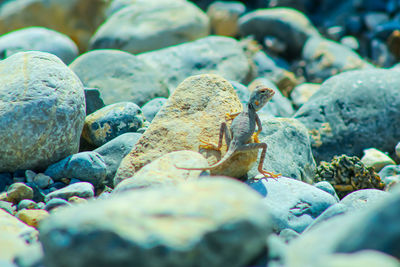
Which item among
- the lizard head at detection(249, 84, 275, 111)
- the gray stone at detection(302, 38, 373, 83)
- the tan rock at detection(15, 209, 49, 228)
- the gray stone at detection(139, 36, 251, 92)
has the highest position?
the lizard head at detection(249, 84, 275, 111)

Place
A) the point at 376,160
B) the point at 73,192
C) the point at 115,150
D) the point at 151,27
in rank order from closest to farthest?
the point at 73,192 < the point at 115,150 < the point at 376,160 < the point at 151,27

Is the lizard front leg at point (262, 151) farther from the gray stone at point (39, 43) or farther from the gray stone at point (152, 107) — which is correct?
the gray stone at point (39, 43)

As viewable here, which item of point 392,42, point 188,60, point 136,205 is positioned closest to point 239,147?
point 136,205

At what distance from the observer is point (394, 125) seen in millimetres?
7219

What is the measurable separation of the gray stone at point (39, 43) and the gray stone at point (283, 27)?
5.09 meters

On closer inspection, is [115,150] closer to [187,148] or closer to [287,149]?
[187,148]

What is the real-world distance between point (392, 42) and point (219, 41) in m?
5.02

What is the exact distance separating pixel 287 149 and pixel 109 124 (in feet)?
7.96

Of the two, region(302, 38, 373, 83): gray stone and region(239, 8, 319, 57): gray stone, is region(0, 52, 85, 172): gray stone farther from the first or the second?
region(239, 8, 319, 57): gray stone

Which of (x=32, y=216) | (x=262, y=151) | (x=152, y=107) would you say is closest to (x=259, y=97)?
(x=262, y=151)

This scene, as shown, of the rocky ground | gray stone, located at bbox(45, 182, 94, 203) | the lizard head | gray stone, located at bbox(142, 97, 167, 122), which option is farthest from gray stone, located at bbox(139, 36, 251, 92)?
gray stone, located at bbox(45, 182, 94, 203)

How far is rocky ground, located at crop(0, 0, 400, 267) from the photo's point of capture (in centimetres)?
262

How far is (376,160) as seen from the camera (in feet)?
21.8

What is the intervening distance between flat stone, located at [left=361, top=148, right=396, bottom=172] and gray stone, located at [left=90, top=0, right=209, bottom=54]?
19.1 feet
